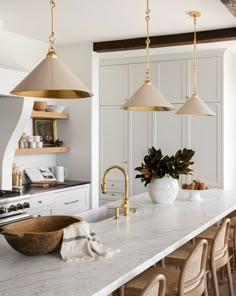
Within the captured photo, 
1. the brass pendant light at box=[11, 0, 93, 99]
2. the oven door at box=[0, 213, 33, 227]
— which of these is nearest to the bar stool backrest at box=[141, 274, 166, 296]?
the brass pendant light at box=[11, 0, 93, 99]

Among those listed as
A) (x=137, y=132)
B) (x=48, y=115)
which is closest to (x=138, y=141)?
(x=137, y=132)

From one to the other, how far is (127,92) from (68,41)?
1.42 metres

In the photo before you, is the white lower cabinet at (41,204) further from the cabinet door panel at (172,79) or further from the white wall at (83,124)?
the cabinet door panel at (172,79)

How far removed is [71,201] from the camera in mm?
5164

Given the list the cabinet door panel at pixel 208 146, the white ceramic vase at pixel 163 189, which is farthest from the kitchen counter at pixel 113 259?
the cabinet door panel at pixel 208 146

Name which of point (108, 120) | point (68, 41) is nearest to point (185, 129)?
point (108, 120)

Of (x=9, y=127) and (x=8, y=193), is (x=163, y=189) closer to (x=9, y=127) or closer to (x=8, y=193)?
(x=8, y=193)

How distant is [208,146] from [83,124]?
1713 millimetres

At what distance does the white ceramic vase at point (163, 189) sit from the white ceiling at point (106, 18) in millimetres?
1498

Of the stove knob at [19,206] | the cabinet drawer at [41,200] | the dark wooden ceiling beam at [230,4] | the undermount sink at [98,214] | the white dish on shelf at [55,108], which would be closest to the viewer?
the undermount sink at [98,214]

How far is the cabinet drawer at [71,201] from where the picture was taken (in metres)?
4.93

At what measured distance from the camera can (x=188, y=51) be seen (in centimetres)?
612

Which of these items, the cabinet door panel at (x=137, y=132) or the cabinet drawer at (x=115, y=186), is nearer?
the cabinet door panel at (x=137, y=132)

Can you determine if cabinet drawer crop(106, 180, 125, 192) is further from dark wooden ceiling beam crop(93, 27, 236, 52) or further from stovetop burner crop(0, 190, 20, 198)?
stovetop burner crop(0, 190, 20, 198)
